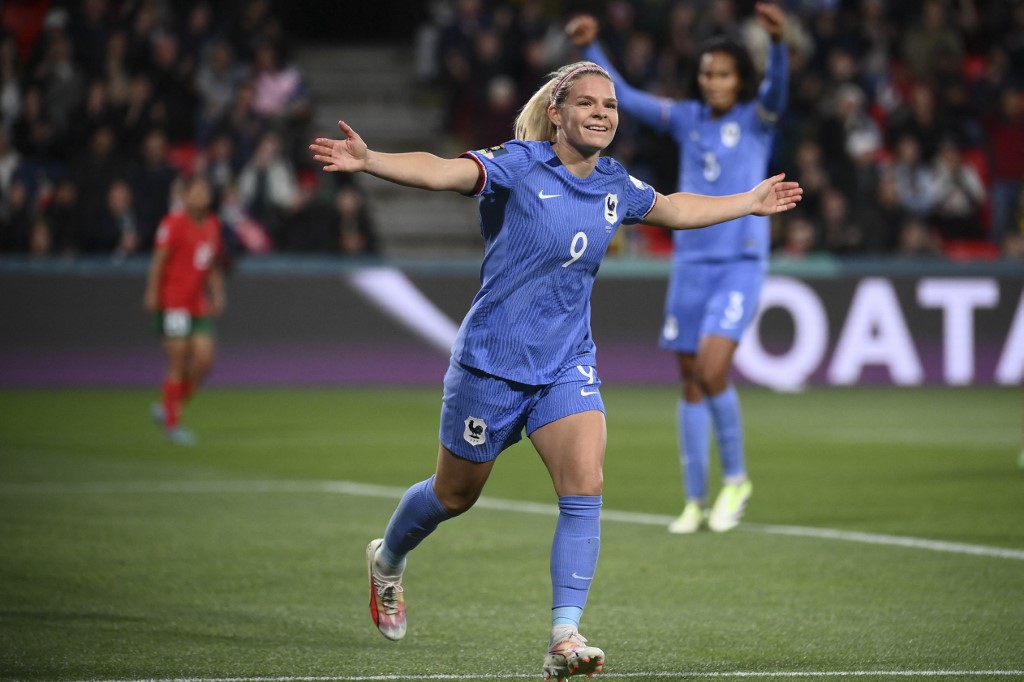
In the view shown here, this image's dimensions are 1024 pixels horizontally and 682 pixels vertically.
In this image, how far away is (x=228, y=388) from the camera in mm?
18344

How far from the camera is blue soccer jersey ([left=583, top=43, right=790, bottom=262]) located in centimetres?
934

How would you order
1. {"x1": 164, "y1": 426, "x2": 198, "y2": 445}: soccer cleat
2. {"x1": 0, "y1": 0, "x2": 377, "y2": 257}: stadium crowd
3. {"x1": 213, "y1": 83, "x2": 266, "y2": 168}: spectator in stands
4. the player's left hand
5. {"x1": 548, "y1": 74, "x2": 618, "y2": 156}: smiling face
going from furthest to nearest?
{"x1": 213, "y1": 83, "x2": 266, "y2": 168}: spectator in stands → {"x1": 0, "y1": 0, "x2": 377, "y2": 257}: stadium crowd → {"x1": 164, "y1": 426, "x2": 198, "y2": 445}: soccer cleat → the player's left hand → {"x1": 548, "y1": 74, "x2": 618, "y2": 156}: smiling face

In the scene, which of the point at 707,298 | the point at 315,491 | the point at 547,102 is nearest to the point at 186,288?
the point at 315,491

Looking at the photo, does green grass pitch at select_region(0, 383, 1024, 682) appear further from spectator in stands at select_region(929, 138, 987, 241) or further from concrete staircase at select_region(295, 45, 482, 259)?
concrete staircase at select_region(295, 45, 482, 259)

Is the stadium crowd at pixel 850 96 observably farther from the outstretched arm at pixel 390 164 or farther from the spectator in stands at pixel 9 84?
the outstretched arm at pixel 390 164

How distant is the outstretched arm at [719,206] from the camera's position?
19.9 feet

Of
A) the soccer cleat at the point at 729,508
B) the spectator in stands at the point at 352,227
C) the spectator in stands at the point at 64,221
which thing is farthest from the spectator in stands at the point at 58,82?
the soccer cleat at the point at 729,508

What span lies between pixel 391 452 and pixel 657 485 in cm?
275

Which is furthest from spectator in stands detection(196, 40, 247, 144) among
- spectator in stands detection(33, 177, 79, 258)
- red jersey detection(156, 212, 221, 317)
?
red jersey detection(156, 212, 221, 317)

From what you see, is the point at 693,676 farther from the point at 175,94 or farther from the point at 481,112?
the point at 481,112

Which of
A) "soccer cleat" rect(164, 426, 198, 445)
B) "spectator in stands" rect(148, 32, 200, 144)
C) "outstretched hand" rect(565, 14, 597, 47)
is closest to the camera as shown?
"outstretched hand" rect(565, 14, 597, 47)

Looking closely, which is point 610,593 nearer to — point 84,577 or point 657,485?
point 84,577

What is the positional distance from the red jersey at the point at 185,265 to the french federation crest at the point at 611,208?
365 inches

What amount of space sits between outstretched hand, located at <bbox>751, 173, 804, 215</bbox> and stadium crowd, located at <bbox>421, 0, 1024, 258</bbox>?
44.5 feet
